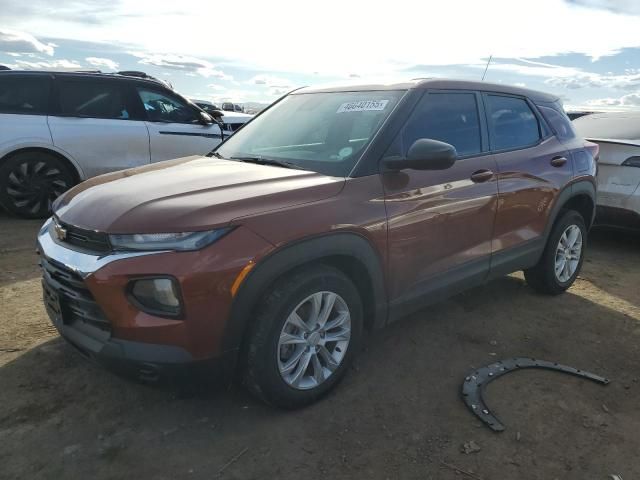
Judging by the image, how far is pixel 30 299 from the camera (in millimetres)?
4086

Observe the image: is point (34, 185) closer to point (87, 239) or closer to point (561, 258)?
point (87, 239)

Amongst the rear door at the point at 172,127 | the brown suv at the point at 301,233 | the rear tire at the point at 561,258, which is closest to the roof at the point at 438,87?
the brown suv at the point at 301,233

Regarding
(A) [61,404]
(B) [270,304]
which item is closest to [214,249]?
(B) [270,304]

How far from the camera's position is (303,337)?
271cm

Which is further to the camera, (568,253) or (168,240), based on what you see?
(568,253)

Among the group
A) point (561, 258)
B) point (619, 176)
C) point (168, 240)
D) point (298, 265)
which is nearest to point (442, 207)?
point (298, 265)

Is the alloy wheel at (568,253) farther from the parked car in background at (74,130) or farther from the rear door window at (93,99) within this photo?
the rear door window at (93,99)

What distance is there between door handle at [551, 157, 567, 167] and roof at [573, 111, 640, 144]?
187cm

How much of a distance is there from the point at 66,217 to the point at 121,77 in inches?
196

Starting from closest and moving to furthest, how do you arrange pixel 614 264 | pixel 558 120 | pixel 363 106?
1. pixel 363 106
2. pixel 558 120
3. pixel 614 264

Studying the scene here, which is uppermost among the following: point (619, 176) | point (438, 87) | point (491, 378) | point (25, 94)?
point (438, 87)

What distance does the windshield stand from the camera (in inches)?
121

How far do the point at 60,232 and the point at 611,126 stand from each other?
6.11 meters

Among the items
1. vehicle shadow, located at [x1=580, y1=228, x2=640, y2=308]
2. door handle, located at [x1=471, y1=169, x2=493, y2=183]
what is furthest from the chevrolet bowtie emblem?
vehicle shadow, located at [x1=580, y1=228, x2=640, y2=308]
